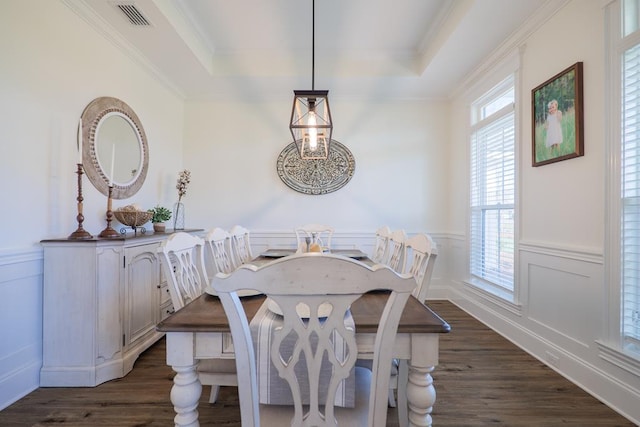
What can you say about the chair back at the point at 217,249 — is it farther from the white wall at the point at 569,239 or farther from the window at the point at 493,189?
the window at the point at 493,189

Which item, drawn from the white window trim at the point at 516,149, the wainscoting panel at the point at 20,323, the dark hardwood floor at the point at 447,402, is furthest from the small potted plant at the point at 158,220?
the white window trim at the point at 516,149

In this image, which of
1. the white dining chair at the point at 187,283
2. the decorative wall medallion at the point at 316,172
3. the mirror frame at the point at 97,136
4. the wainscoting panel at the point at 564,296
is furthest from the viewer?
the decorative wall medallion at the point at 316,172

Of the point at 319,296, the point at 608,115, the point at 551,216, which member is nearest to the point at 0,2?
the point at 319,296

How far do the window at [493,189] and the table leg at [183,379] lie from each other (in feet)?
9.36

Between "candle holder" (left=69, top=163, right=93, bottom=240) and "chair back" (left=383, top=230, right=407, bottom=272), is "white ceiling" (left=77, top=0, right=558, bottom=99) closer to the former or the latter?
"candle holder" (left=69, top=163, right=93, bottom=240)

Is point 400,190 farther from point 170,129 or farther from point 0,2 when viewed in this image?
point 0,2

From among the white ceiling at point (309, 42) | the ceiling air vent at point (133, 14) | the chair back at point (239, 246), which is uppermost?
the white ceiling at point (309, 42)

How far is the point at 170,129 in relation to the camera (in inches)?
143

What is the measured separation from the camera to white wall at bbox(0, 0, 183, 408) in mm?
1766

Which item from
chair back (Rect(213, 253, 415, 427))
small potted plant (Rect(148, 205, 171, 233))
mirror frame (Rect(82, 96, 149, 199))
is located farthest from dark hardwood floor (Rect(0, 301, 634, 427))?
mirror frame (Rect(82, 96, 149, 199))

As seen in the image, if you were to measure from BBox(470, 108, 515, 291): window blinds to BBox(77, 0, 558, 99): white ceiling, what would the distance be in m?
Result: 0.78

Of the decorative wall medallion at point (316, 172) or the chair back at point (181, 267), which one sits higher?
the decorative wall medallion at point (316, 172)

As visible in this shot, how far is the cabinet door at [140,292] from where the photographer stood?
85.7 inches

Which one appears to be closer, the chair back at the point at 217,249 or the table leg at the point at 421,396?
the table leg at the point at 421,396
